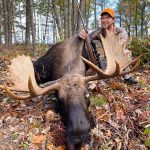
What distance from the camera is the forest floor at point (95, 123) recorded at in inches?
227

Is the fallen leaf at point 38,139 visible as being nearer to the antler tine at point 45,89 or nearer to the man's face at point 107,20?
the antler tine at point 45,89

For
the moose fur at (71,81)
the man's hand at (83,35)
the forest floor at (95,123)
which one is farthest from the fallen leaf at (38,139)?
the man's hand at (83,35)

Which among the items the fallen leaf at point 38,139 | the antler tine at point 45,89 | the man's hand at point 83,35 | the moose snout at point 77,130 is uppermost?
the man's hand at point 83,35

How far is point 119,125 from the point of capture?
6340 millimetres

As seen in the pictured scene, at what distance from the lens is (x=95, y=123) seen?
6.21 m

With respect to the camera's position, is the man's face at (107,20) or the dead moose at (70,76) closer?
the dead moose at (70,76)

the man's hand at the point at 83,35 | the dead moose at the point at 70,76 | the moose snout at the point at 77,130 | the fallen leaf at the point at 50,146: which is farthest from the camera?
the man's hand at the point at 83,35

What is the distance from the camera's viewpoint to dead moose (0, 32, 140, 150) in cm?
541

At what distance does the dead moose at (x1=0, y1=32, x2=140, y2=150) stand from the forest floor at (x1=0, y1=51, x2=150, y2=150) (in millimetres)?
414

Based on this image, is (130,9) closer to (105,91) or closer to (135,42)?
(135,42)

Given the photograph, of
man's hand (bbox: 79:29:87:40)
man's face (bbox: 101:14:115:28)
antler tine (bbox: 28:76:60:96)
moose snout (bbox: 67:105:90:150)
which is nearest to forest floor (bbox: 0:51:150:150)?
moose snout (bbox: 67:105:90:150)

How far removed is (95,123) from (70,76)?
94 centimetres

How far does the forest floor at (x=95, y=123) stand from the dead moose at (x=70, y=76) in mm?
414

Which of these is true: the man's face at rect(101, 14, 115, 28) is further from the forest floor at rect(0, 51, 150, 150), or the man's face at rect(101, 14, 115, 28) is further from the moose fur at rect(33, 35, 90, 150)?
the forest floor at rect(0, 51, 150, 150)
